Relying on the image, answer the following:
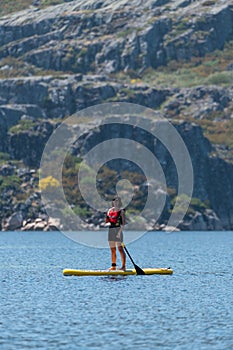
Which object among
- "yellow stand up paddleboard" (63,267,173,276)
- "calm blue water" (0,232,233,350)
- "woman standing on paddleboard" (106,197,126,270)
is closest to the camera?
"calm blue water" (0,232,233,350)

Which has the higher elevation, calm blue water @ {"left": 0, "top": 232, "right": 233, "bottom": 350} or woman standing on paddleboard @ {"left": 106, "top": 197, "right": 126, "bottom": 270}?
woman standing on paddleboard @ {"left": 106, "top": 197, "right": 126, "bottom": 270}

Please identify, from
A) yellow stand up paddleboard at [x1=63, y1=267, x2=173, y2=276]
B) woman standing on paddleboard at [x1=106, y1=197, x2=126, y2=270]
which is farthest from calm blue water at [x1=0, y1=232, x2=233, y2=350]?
woman standing on paddleboard at [x1=106, y1=197, x2=126, y2=270]

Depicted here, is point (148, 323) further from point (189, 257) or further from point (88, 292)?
point (189, 257)

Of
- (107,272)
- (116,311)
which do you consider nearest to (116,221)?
(107,272)

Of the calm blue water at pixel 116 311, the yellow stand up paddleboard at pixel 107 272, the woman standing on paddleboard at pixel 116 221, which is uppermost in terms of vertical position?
the woman standing on paddleboard at pixel 116 221

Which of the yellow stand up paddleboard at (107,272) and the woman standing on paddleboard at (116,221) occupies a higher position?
the woman standing on paddleboard at (116,221)

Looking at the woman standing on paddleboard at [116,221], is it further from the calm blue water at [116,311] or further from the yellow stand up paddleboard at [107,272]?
the calm blue water at [116,311]

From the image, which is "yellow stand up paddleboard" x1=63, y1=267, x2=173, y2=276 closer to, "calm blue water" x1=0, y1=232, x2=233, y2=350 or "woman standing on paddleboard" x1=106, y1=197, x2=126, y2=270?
"calm blue water" x1=0, y1=232, x2=233, y2=350

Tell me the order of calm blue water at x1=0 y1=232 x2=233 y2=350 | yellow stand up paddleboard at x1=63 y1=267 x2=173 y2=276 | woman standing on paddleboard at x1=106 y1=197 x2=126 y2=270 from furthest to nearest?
yellow stand up paddleboard at x1=63 y1=267 x2=173 y2=276
woman standing on paddleboard at x1=106 y1=197 x2=126 y2=270
calm blue water at x1=0 y1=232 x2=233 y2=350

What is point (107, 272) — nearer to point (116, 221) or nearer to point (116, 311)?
point (116, 221)

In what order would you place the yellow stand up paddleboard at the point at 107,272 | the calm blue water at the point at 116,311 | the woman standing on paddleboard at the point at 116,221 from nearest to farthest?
the calm blue water at the point at 116,311 → the woman standing on paddleboard at the point at 116,221 → the yellow stand up paddleboard at the point at 107,272

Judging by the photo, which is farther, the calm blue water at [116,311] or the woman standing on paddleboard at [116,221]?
the woman standing on paddleboard at [116,221]

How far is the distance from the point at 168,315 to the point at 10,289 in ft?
60.3

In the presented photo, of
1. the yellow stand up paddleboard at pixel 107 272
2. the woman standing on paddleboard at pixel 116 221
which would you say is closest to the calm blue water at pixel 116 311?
the yellow stand up paddleboard at pixel 107 272
